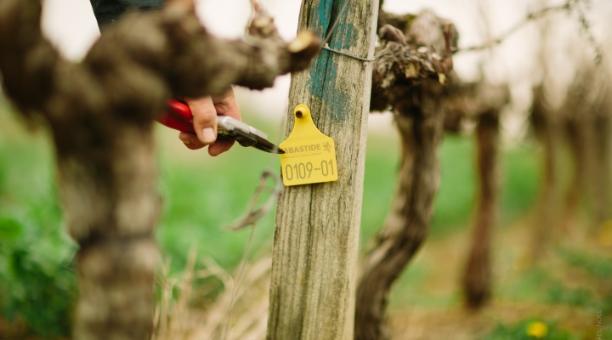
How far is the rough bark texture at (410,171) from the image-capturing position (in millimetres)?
1868

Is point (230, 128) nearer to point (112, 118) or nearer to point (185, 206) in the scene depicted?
point (112, 118)

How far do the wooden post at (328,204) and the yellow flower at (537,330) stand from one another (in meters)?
1.36

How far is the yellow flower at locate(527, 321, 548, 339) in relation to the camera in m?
2.34

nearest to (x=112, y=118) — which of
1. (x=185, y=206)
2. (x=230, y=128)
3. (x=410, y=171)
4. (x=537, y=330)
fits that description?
(x=230, y=128)

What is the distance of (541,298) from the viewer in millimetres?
3465

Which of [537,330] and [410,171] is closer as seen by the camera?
[410,171]

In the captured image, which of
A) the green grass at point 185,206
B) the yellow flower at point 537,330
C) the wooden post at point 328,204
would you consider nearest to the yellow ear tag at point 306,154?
the wooden post at point 328,204

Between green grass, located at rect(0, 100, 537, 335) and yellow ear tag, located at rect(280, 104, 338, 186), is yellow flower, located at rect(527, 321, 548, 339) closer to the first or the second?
green grass, located at rect(0, 100, 537, 335)

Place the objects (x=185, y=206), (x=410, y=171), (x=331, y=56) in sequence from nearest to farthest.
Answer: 1. (x=331, y=56)
2. (x=410, y=171)
3. (x=185, y=206)

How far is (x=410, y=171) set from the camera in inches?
83.6

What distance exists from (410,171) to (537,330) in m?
1.08

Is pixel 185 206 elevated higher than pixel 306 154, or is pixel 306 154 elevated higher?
pixel 185 206

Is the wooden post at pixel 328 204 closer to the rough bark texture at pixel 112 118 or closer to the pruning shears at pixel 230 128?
the pruning shears at pixel 230 128

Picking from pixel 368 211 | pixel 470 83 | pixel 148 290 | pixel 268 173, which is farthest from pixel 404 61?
pixel 368 211
